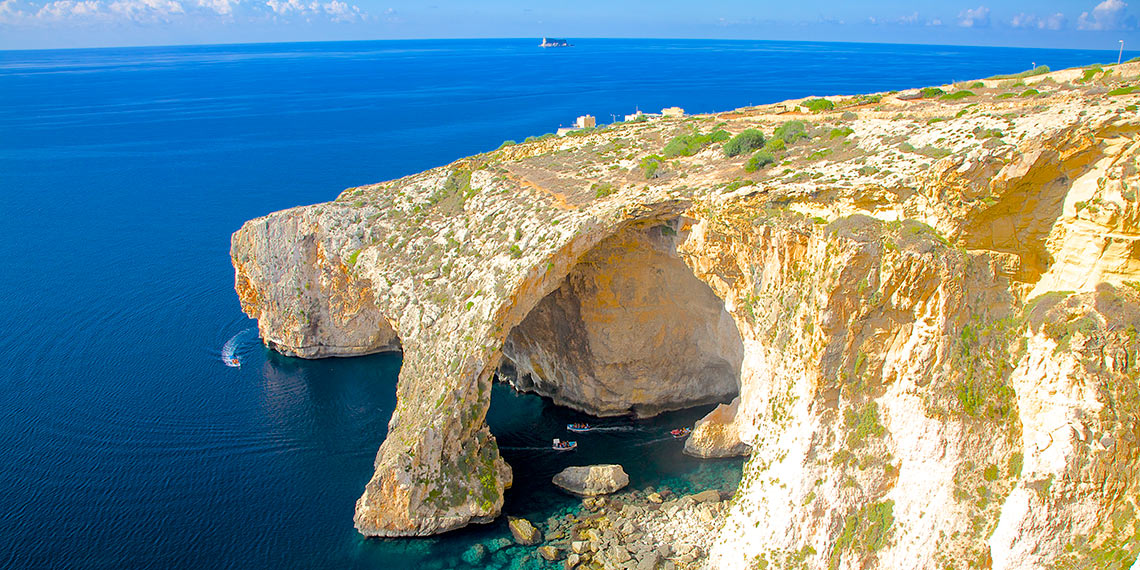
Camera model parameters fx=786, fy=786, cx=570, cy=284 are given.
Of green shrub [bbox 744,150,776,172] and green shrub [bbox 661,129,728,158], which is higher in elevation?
green shrub [bbox 661,129,728,158]

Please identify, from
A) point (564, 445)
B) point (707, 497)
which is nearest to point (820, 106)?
point (707, 497)

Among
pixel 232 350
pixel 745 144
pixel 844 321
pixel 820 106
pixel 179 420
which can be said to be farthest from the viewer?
pixel 232 350

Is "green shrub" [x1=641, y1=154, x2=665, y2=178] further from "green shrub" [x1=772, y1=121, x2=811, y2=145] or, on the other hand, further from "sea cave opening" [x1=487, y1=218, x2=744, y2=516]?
"green shrub" [x1=772, y1=121, x2=811, y2=145]

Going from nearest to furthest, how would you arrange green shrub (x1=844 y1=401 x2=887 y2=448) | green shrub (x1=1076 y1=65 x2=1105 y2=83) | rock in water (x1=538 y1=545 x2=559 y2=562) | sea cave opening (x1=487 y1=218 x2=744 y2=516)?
green shrub (x1=844 y1=401 x2=887 y2=448), rock in water (x1=538 y1=545 x2=559 y2=562), sea cave opening (x1=487 y1=218 x2=744 y2=516), green shrub (x1=1076 y1=65 x2=1105 y2=83)

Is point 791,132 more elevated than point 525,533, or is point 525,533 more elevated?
point 791,132

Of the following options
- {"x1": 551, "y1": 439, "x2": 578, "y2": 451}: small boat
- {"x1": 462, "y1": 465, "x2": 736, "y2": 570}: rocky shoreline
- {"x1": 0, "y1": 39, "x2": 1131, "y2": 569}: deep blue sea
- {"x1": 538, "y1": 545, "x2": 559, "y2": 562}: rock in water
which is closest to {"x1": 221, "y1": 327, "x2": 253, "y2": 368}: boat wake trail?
{"x1": 0, "y1": 39, "x2": 1131, "y2": 569}: deep blue sea

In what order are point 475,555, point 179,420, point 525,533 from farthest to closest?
point 179,420 < point 525,533 < point 475,555

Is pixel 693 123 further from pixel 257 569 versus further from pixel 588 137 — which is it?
pixel 257 569

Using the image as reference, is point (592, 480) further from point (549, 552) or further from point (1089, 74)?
point (1089, 74)
